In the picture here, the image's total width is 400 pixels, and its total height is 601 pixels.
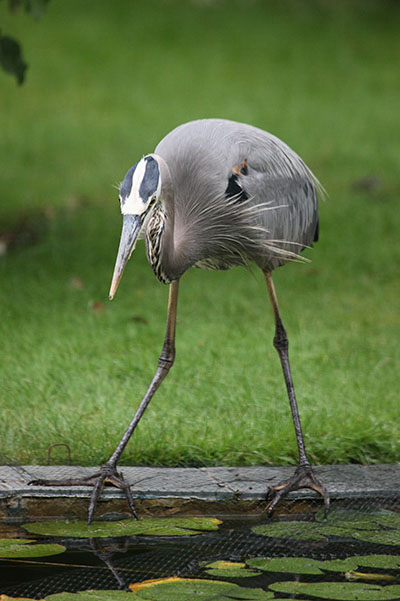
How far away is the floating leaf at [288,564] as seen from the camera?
3.20 meters

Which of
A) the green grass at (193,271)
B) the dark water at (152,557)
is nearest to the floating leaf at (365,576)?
the dark water at (152,557)

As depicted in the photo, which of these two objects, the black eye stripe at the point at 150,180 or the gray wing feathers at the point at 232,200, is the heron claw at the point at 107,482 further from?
the black eye stripe at the point at 150,180

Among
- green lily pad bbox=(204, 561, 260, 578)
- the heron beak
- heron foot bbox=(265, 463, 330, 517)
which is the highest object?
the heron beak

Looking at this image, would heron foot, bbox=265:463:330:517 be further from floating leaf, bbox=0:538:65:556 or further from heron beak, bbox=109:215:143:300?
heron beak, bbox=109:215:143:300

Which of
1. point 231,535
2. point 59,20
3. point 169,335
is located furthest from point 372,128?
point 231,535

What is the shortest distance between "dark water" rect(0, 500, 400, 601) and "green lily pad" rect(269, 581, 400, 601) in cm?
6

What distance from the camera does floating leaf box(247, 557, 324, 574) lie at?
3200mm

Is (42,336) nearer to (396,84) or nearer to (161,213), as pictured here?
(161,213)

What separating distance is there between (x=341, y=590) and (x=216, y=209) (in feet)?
5.31

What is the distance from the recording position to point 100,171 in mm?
10398

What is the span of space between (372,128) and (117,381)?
7.25m

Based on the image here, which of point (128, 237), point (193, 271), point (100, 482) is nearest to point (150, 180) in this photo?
point (128, 237)

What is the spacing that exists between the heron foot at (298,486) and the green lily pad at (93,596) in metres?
0.93

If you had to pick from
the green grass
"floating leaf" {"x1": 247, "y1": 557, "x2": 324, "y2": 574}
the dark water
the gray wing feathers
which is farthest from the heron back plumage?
"floating leaf" {"x1": 247, "y1": 557, "x2": 324, "y2": 574}
